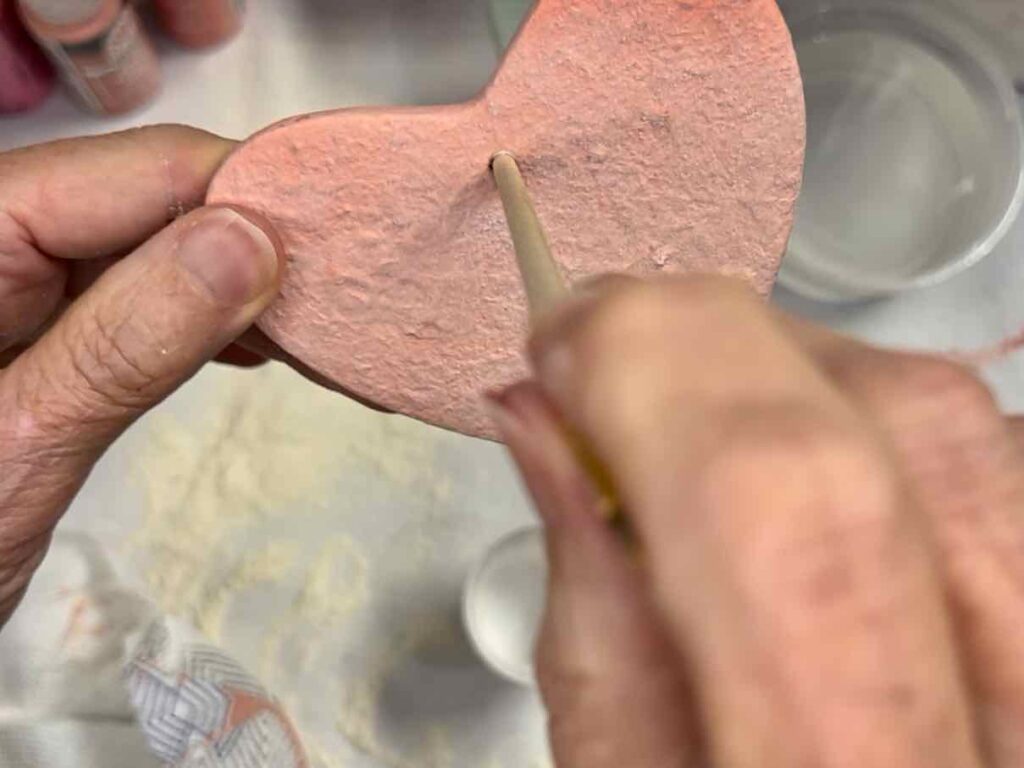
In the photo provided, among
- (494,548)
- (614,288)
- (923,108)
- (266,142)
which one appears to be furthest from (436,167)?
(923,108)

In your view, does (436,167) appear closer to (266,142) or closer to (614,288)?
(266,142)

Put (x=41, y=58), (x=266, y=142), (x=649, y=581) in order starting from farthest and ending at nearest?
(x=41, y=58), (x=266, y=142), (x=649, y=581)

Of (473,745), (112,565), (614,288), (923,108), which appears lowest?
(473,745)

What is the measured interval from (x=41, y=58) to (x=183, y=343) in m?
0.33

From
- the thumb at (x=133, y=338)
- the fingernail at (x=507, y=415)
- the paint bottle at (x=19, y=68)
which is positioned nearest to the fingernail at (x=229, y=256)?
the thumb at (x=133, y=338)

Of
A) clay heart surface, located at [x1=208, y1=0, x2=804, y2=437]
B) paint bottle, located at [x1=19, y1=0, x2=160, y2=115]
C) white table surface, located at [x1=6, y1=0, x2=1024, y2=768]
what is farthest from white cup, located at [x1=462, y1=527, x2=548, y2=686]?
paint bottle, located at [x1=19, y1=0, x2=160, y2=115]

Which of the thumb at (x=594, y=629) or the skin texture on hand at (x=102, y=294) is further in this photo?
the skin texture on hand at (x=102, y=294)

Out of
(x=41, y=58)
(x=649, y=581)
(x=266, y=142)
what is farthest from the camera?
(x=41, y=58)

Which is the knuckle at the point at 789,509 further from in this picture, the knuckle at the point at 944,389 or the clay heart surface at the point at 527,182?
the clay heart surface at the point at 527,182

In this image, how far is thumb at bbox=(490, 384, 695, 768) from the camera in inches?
7.6

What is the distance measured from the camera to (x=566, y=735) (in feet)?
0.71

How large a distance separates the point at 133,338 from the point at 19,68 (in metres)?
0.31

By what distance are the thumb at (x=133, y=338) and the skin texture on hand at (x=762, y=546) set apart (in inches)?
8.0

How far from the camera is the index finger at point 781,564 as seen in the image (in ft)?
0.54
